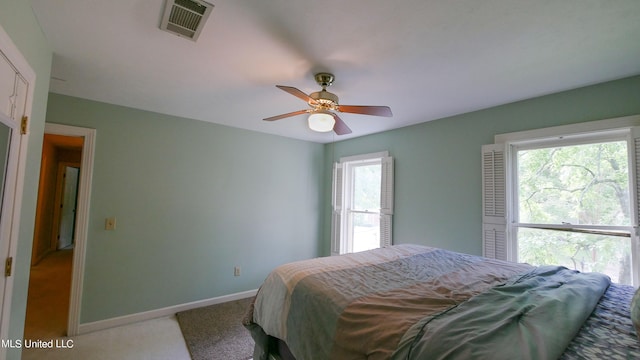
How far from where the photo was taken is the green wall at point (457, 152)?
6.98 feet

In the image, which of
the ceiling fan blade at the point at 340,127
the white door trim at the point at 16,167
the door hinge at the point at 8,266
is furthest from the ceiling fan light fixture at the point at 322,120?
the door hinge at the point at 8,266

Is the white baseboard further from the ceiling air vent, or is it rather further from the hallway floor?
the ceiling air vent

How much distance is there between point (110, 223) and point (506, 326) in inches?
138

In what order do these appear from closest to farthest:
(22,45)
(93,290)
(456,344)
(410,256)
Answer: (456,344), (22,45), (410,256), (93,290)

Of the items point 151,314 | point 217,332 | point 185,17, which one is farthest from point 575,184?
point 151,314

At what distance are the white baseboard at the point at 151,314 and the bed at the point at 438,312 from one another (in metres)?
1.76

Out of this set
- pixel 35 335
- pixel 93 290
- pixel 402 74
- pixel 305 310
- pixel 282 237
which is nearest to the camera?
pixel 305 310

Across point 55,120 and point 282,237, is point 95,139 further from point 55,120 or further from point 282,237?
point 282,237

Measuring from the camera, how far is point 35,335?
252 centimetres

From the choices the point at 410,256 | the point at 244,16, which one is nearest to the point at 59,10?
the point at 244,16

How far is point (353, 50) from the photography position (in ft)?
5.66

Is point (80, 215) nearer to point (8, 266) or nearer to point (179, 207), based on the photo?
point (179, 207)

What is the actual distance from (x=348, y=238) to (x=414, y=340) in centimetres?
332

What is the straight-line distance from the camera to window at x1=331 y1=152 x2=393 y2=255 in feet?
12.6
